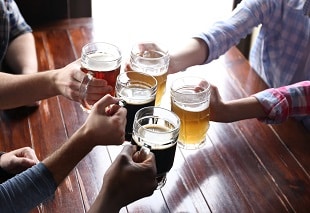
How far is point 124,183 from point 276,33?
88cm

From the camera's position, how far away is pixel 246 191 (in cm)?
109

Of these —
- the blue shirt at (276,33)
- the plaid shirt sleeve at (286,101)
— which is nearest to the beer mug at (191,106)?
the plaid shirt sleeve at (286,101)

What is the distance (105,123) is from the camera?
985mm

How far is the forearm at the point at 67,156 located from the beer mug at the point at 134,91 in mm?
127

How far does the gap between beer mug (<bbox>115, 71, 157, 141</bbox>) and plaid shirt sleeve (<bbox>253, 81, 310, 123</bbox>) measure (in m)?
0.35

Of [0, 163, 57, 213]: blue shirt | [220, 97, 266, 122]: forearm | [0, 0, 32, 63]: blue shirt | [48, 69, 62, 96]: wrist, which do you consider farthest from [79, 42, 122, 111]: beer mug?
[0, 0, 32, 63]: blue shirt

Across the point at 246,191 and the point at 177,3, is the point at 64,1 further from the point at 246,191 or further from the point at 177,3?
the point at 246,191

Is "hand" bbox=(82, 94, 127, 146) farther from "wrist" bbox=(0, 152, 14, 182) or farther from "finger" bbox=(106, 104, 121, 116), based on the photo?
"wrist" bbox=(0, 152, 14, 182)

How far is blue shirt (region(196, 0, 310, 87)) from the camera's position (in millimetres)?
1442

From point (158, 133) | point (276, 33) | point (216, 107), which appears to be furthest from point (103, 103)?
point (276, 33)

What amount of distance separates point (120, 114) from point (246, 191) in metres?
0.35

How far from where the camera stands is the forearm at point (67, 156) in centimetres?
99

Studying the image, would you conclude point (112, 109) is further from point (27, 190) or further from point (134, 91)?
point (27, 190)

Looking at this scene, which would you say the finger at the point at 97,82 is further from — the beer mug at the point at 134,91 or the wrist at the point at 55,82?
the wrist at the point at 55,82
